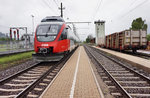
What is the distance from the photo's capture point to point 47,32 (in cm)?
854

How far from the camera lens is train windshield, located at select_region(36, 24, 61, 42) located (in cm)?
834

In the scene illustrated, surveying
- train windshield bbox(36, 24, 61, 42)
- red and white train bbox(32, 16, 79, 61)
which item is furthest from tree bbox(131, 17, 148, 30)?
train windshield bbox(36, 24, 61, 42)

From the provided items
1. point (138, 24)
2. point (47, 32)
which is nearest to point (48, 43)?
point (47, 32)

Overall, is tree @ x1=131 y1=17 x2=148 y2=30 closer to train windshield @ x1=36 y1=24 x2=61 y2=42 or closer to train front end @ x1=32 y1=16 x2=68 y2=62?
train front end @ x1=32 y1=16 x2=68 y2=62

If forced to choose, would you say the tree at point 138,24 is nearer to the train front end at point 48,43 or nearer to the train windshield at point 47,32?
the train front end at point 48,43

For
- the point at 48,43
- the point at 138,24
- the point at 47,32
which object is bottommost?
the point at 48,43

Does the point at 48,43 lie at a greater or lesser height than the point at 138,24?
lesser

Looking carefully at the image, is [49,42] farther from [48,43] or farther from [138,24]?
[138,24]

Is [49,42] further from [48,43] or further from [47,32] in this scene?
[47,32]

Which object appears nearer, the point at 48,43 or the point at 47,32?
the point at 48,43

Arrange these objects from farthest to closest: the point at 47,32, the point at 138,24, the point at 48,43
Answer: the point at 138,24 → the point at 47,32 → the point at 48,43

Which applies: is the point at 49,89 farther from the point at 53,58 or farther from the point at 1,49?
the point at 1,49

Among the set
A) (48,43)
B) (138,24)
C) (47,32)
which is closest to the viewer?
(48,43)

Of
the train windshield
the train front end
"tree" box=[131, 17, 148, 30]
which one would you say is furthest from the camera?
"tree" box=[131, 17, 148, 30]
